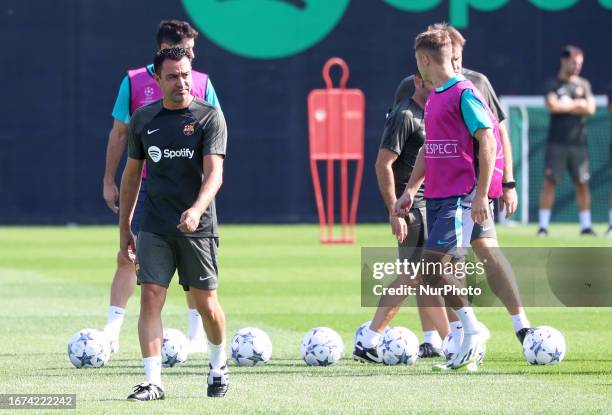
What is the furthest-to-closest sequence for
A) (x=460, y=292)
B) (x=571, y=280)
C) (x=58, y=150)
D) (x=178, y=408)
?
(x=58, y=150) < (x=571, y=280) < (x=460, y=292) < (x=178, y=408)

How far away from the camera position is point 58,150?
25.4 metres

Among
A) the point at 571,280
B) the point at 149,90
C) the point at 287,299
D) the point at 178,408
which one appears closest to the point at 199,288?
the point at 178,408

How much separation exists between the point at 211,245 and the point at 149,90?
2.39 metres

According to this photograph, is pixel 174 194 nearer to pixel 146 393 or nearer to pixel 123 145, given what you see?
pixel 146 393

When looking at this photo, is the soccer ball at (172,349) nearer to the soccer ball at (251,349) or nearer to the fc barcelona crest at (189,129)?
the soccer ball at (251,349)

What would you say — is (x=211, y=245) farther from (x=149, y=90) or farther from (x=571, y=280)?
(x=571, y=280)

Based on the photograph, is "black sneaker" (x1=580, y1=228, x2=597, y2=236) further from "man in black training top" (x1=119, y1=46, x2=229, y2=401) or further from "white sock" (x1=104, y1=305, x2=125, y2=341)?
"man in black training top" (x1=119, y1=46, x2=229, y2=401)

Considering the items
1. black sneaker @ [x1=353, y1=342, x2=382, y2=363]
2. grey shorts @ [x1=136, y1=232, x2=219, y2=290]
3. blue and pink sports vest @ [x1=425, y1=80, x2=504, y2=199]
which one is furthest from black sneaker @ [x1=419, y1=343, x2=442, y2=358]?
grey shorts @ [x1=136, y1=232, x2=219, y2=290]

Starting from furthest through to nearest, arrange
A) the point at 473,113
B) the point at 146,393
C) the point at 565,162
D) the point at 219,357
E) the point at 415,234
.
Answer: the point at 565,162 < the point at 415,234 < the point at 473,113 < the point at 219,357 < the point at 146,393

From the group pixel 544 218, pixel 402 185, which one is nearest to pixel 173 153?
pixel 402 185

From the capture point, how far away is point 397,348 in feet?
31.3
